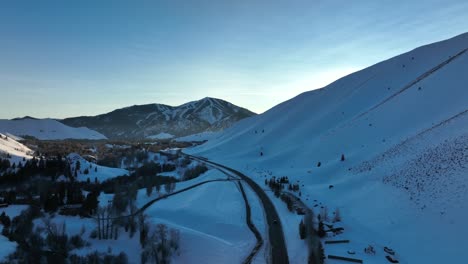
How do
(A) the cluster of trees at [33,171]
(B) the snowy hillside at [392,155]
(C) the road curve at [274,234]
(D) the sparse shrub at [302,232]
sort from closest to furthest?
(C) the road curve at [274,234] < (B) the snowy hillside at [392,155] < (D) the sparse shrub at [302,232] < (A) the cluster of trees at [33,171]

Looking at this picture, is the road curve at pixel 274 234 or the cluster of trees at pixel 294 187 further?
the cluster of trees at pixel 294 187

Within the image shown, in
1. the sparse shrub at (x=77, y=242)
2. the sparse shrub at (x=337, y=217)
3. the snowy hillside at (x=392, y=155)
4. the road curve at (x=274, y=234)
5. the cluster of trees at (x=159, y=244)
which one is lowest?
the sparse shrub at (x=77, y=242)

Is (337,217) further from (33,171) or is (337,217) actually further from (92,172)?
(33,171)

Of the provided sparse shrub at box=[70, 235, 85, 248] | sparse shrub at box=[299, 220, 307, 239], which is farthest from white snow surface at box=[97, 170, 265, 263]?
sparse shrub at box=[299, 220, 307, 239]

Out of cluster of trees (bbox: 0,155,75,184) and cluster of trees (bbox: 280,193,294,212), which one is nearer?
cluster of trees (bbox: 280,193,294,212)

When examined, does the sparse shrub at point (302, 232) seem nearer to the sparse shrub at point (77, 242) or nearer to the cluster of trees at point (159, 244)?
the cluster of trees at point (159, 244)

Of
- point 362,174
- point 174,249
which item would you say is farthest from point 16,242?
point 362,174

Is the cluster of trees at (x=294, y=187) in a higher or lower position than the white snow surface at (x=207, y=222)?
higher

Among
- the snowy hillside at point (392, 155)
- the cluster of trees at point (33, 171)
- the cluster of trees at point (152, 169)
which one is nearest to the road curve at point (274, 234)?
the snowy hillside at point (392, 155)

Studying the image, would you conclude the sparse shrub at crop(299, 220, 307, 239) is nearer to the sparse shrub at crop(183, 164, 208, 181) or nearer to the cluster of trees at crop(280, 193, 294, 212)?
the cluster of trees at crop(280, 193, 294, 212)
